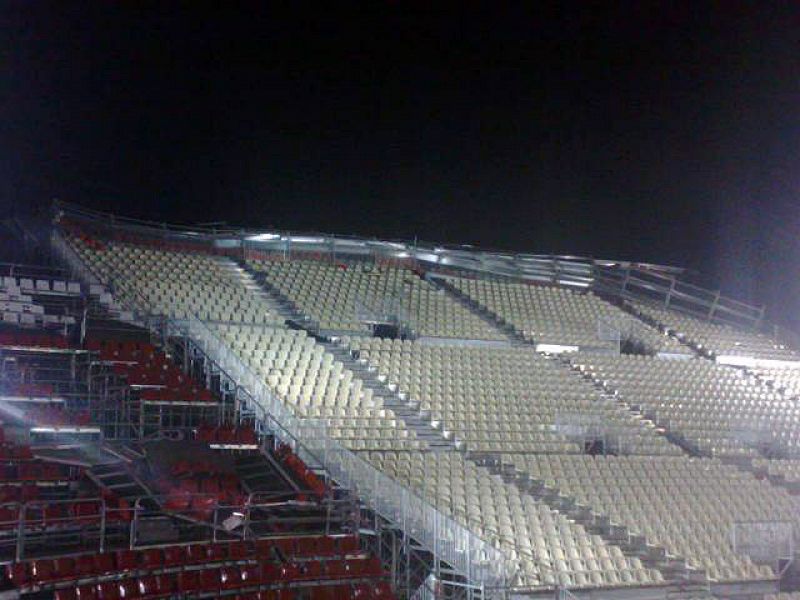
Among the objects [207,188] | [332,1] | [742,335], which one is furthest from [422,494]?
[742,335]

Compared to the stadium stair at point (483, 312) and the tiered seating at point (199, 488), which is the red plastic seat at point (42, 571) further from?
the stadium stair at point (483, 312)

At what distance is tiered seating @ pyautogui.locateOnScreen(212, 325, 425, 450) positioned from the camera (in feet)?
47.3

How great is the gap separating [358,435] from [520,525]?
3.23 metres

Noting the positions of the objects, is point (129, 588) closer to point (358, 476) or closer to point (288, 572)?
point (288, 572)

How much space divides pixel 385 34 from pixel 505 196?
5624 mm

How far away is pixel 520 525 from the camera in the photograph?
39.7 ft

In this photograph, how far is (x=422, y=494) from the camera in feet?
39.0

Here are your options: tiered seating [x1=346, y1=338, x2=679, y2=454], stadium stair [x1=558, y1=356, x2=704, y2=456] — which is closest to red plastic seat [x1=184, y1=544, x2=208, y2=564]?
tiered seating [x1=346, y1=338, x2=679, y2=454]

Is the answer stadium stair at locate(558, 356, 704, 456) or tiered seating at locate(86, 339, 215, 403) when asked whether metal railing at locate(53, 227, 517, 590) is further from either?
stadium stair at locate(558, 356, 704, 456)

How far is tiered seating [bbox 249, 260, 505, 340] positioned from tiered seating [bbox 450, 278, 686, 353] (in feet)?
3.47

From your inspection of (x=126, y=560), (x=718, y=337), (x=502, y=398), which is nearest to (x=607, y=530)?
(x=502, y=398)

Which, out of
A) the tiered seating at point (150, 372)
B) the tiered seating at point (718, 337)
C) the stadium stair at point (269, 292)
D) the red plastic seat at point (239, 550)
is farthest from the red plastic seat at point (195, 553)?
the tiered seating at point (718, 337)

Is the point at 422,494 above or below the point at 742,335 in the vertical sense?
below

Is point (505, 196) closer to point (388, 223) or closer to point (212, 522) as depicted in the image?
point (388, 223)
